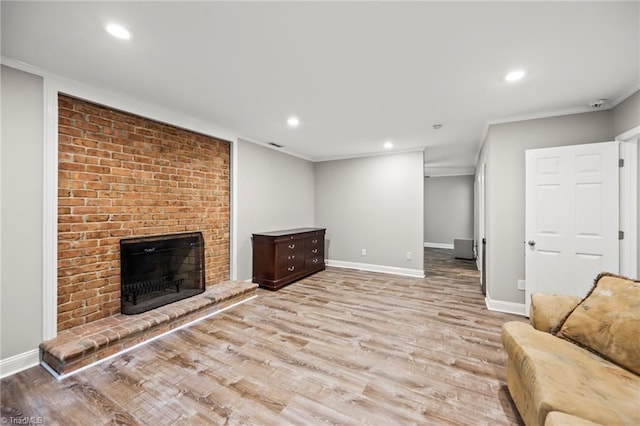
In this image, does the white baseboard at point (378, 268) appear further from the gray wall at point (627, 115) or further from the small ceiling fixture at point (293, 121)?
the small ceiling fixture at point (293, 121)

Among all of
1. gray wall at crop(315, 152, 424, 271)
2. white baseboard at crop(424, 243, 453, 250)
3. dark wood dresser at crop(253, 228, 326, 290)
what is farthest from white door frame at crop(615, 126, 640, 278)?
white baseboard at crop(424, 243, 453, 250)

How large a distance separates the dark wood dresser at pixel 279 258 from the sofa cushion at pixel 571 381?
320 centimetres

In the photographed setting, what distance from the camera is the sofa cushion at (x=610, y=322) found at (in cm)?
148

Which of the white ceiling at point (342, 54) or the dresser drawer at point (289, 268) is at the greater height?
the white ceiling at point (342, 54)

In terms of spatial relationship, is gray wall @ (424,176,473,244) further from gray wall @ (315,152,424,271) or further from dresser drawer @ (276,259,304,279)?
dresser drawer @ (276,259,304,279)

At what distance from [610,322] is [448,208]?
23.8 ft

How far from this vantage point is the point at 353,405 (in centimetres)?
175

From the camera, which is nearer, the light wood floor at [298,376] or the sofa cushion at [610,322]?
the sofa cushion at [610,322]

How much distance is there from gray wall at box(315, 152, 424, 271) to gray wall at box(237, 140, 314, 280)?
46 cm

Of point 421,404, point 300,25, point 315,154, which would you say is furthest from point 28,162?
point 315,154

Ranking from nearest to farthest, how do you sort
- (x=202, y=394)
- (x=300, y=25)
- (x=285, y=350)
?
(x=300, y=25), (x=202, y=394), (x=285, y=350)

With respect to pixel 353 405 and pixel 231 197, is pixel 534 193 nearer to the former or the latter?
pixel 353 405

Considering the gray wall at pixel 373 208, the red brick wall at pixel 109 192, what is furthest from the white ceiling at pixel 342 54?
the gray wall at pixel 373 208

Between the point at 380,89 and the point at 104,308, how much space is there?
11.8ft
